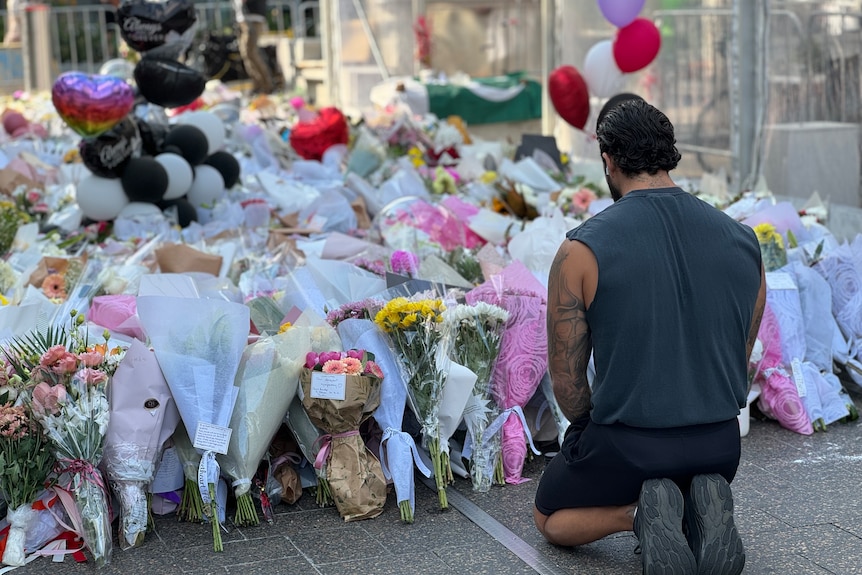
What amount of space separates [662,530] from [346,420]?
1.10 metres

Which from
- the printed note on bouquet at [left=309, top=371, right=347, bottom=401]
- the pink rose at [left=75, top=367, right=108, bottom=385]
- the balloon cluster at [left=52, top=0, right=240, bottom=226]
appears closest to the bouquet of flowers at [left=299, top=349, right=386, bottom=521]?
the printed note on bouquet at [left=309, top=371, right=347, bottom=401]

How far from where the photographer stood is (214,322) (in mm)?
3381

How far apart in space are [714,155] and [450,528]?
5255 mm

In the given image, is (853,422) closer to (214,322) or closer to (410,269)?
(410,269)

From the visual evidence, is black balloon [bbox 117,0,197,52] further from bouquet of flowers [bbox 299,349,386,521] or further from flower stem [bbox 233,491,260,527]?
flower stem [bbox 233,491,260,527]

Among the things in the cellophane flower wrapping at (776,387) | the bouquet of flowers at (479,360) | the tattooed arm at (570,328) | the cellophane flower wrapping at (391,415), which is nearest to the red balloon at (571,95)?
the cellophane flower wrapping at (776,387)

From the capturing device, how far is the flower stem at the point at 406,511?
3398 millimetres

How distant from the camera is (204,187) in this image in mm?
6836

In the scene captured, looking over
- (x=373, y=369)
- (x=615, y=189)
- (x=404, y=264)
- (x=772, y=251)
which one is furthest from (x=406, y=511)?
(x=772, y=251)

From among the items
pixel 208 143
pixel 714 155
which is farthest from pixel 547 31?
pixel 208 143

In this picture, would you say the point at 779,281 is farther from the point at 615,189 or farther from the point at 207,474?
the point at 207,474

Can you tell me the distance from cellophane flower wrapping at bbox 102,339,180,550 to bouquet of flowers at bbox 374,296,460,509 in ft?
2.41

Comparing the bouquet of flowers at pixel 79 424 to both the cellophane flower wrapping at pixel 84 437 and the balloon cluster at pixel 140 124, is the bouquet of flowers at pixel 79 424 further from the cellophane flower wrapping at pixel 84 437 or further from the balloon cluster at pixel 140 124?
the balloon cluster at pixel 140 124

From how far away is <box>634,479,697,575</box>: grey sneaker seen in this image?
8.79 feet
